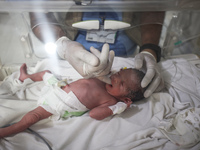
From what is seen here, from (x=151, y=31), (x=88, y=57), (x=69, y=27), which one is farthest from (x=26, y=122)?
(x=151, y=31)

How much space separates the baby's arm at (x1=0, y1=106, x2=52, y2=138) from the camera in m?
0.84

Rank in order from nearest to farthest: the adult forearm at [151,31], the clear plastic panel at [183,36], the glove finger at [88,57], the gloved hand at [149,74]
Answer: the glove finger at [88,57] → the gloved hand at [149,74] → the adult forearm at [151,31] → the clear plastic panel at [183,36]

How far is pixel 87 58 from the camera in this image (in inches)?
28.5

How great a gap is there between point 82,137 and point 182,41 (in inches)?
45.0

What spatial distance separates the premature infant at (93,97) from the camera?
0.92 m

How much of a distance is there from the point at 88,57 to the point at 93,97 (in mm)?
367

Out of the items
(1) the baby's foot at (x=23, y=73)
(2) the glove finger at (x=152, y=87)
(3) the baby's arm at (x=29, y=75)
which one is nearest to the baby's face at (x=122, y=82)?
(2) the glove finger at (x=152, y=87)

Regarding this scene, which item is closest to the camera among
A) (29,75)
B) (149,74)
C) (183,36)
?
(149,74)

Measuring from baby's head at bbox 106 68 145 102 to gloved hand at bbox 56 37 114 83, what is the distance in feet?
0.26

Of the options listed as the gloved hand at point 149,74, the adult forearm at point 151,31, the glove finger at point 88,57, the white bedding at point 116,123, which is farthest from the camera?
the adult forearm at point 151,31

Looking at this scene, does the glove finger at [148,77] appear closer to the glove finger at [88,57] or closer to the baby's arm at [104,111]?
the baby's arm at [104,111]

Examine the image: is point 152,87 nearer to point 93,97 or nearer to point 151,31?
point 93,97

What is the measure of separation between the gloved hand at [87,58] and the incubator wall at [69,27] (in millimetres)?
138

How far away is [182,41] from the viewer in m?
1.36
